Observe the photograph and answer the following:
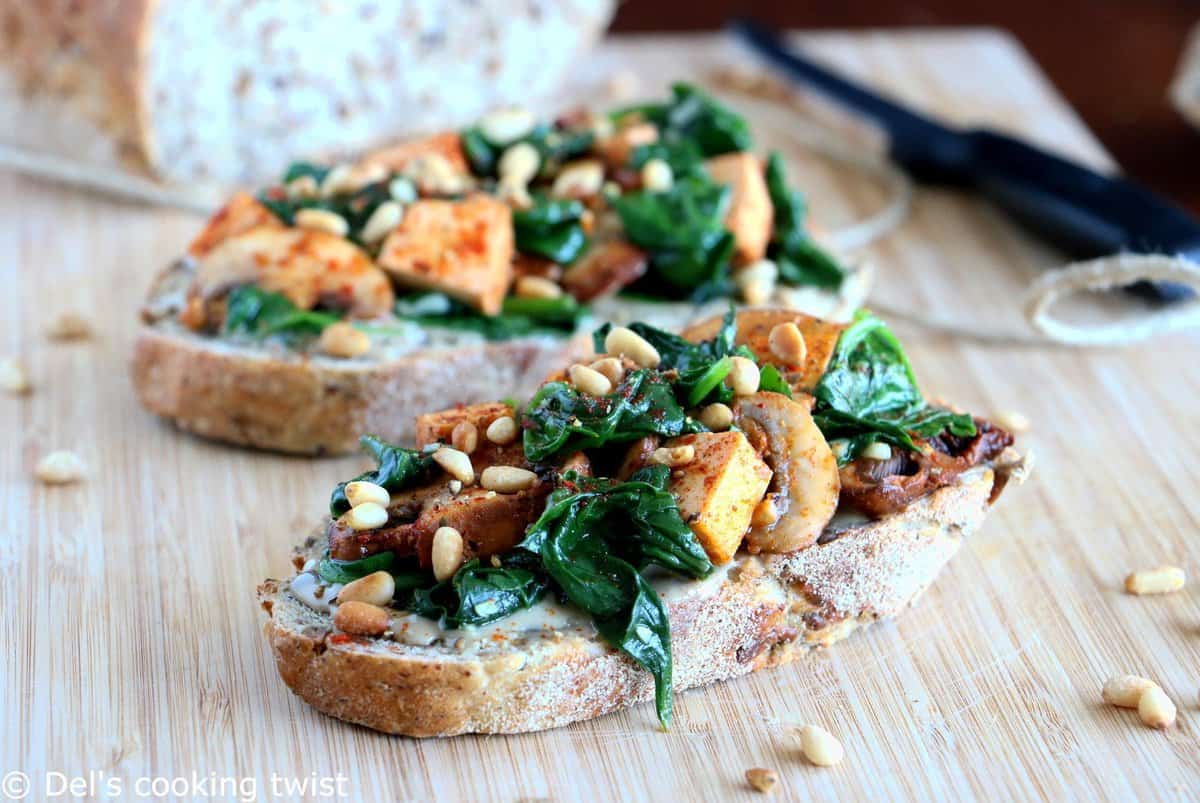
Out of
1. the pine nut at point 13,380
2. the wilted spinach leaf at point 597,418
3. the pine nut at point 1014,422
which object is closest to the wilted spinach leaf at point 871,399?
the wilted spinach leaf at point 597,418

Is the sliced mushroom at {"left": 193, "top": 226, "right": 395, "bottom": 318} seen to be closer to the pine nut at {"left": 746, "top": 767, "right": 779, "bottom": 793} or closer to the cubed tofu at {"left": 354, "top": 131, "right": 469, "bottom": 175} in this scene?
the cubed tofu at {"left": 354, "top": 131, "right": 469, "bottom": 175}

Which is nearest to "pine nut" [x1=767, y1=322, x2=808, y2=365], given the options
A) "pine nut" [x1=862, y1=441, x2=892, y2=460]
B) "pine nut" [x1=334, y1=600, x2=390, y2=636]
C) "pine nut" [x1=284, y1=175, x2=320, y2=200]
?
"pine nut" [x1=862, y1=441, x2=892, y2=460]

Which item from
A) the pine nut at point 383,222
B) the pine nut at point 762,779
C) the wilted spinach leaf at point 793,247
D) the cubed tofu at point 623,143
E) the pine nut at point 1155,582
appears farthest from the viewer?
the cubed tofu at point 623,143

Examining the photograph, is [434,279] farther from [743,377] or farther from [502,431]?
[743,377]

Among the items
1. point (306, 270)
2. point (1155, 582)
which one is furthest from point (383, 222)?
point (1155, 582)

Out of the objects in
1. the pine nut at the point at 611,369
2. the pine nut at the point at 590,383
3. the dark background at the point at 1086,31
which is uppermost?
the pine nut at the point at 590,383

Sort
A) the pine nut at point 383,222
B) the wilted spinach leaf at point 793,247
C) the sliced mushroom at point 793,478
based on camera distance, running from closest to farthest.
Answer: the sliced mushroom at point 793,478
the pine nut at point 383,222
the wilted spinach leaf at point 793,247

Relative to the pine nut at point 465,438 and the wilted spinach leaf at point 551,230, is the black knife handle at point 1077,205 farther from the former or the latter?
the pine nut at point 465,438
